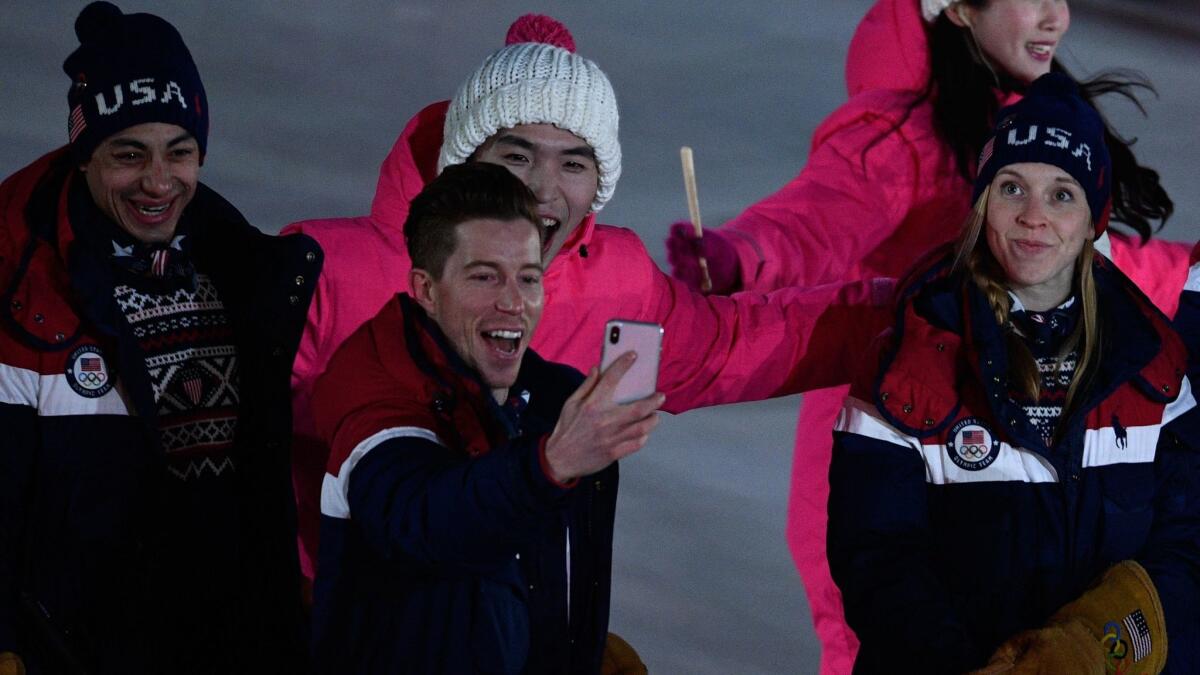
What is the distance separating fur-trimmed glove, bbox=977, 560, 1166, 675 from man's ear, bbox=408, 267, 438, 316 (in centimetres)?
78

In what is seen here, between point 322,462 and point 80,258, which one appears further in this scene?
point 322,462

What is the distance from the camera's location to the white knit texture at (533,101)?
2.91m

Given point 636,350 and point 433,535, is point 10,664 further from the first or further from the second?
point 636,350

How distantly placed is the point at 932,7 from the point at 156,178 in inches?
64.6

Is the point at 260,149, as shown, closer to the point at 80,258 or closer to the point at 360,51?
the point at 360,51

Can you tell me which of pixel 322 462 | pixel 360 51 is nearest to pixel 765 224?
pixel 322 462

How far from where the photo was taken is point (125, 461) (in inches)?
103

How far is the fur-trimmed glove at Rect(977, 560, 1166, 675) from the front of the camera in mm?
2449

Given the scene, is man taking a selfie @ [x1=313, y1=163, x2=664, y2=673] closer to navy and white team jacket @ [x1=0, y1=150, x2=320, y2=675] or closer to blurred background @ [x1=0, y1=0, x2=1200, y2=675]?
navy and white team jacket @ [x1=0, y1=150, x2=320, y2=675]

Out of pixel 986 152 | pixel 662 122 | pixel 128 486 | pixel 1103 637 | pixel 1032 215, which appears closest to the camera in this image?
pixel 1103 637

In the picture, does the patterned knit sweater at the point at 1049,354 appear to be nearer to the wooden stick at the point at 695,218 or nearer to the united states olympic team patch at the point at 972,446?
the united states olympic team patch at the point at 972,446

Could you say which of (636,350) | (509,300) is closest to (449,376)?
(509,300)

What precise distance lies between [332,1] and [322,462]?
10.8 ft

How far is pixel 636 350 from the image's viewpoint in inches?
79.7
